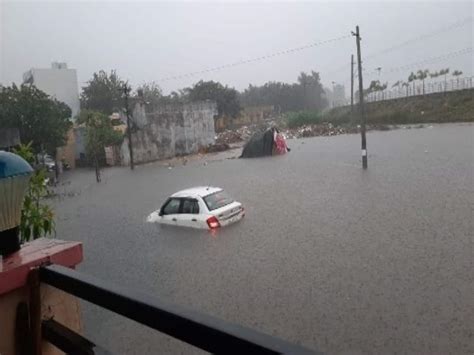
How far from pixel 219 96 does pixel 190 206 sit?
56372 millimetres

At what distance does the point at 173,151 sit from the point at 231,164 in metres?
11.6

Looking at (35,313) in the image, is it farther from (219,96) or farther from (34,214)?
(219,96)

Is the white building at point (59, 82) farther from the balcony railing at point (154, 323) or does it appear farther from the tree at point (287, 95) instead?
the balcony railing at point (154, 323)

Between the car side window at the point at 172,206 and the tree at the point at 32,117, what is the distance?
1040 inches

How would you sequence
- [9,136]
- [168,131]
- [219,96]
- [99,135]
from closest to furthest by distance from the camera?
[9,136] < [168,131] < [99,135] < [219,96]

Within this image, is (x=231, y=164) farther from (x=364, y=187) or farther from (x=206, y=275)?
(x=206, y=275)

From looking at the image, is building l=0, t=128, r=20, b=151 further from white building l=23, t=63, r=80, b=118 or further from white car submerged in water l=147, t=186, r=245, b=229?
white building l=23, t=63, r=80, b=118

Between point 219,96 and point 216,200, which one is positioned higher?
point 219,96

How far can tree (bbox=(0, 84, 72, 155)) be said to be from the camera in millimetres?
36688

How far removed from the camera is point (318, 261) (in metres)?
10.3

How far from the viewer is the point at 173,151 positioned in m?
43.4

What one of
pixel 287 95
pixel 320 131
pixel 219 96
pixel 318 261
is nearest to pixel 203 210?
pixel 318 261

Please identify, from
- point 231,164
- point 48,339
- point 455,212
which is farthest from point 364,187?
point 48,339

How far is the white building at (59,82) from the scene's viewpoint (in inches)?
2707
